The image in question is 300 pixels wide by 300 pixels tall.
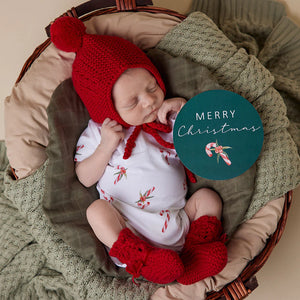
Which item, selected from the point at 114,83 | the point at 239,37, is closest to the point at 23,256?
the point at 114,83

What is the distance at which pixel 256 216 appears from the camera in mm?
1337

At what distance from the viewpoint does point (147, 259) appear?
44.6 inches

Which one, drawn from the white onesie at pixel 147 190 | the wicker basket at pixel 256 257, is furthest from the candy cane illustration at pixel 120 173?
the wicker basket at pixel 256 257

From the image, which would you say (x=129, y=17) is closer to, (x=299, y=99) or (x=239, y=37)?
(x=239, y=37)

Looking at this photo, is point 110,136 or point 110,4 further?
point 110,4

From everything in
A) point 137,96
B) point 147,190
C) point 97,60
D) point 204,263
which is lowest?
point 204,263

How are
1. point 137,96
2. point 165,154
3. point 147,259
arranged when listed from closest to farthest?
point 147,259
point 137,96
point 165,154

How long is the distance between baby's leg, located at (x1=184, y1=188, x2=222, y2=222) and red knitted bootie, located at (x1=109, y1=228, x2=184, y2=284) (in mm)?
235

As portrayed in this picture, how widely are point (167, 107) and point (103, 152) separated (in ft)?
0.92

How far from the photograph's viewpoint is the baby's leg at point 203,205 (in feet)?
4.30

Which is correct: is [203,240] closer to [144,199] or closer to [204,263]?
[204,263]

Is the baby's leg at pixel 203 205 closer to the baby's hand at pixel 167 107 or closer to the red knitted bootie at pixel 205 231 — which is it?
the red knitted bootie at pixel 205 231

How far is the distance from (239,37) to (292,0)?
1.06 ft

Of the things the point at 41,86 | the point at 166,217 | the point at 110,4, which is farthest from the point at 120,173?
the point at 110,4
